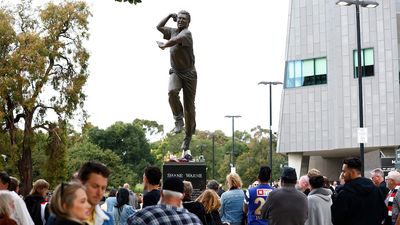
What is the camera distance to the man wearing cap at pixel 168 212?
6844mm

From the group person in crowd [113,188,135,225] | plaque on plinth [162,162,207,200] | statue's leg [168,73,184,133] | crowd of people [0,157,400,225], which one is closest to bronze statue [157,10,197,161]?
statue's leg [168,73,184,133]

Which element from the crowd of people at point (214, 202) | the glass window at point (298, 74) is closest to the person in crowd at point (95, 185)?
the crowd of people at point (214, 202)

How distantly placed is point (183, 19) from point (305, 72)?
43.7m

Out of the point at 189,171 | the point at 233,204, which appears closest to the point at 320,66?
the point at 189,171

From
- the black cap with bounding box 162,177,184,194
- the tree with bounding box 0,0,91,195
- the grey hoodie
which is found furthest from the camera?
the tree with bounding box 0,0,91,195

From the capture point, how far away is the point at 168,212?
689 centimetres

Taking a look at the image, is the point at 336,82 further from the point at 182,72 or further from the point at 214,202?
the point at 214,202

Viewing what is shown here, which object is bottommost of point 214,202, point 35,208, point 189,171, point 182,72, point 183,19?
point 35,208

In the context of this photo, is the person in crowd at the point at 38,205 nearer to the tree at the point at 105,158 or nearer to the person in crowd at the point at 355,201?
the person in crowd at the point at 355,201

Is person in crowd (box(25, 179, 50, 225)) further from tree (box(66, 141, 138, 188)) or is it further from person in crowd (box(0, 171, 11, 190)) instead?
tree (box(66, 141, 138, 188))

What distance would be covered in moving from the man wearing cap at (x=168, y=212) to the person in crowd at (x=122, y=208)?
225 inches

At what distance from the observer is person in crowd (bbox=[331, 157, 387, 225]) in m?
10.2

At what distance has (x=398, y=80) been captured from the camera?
53.8 metres

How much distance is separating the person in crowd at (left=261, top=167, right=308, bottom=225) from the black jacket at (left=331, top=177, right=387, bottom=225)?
1.69 ft
